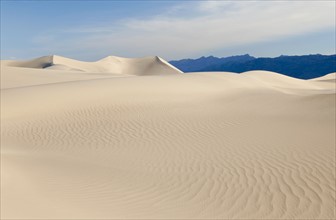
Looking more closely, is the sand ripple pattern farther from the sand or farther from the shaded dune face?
the shaded dune face

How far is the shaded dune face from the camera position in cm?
7405

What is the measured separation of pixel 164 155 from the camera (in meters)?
7.87

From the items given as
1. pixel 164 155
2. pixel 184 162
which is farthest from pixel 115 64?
pixel 184 162

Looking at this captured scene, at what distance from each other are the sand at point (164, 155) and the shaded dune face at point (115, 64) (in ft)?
196

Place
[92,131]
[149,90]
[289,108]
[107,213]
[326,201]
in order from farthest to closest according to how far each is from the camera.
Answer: [149,90], [289,108], [92,131], [326,201], [107,213]

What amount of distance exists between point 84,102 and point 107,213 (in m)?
9.81

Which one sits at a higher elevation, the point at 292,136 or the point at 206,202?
the point at 292,136

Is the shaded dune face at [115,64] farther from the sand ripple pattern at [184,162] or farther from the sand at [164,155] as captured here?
the sand ripple pattern at [184,162]

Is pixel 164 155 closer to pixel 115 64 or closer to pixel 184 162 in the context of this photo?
pixel 184 162

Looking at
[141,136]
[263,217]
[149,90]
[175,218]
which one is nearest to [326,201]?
[263,217]

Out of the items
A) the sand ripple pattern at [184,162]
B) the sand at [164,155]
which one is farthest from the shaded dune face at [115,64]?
the sand ripple pattern at [184,162]

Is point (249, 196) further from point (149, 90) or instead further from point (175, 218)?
point (149, 90)

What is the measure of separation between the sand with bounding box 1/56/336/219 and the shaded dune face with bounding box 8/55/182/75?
5964cm

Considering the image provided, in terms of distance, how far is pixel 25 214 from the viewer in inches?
160
